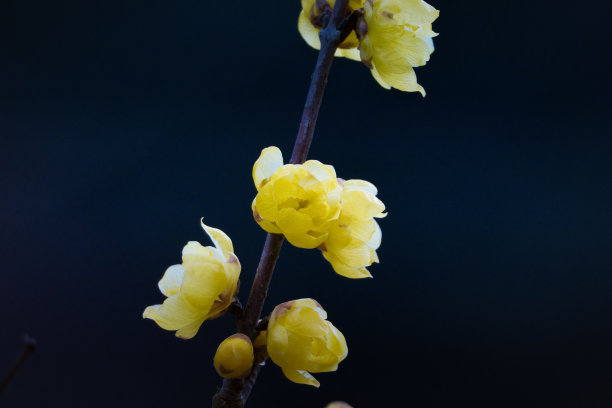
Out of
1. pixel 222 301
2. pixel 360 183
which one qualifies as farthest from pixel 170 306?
pixel 360 183

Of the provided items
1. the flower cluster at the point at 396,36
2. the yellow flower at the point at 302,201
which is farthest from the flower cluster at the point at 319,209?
the flower cluster at the point at 396,36

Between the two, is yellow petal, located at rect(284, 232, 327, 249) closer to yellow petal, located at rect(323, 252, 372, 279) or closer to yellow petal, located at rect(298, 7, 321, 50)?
yellow petal, located at rect(323, 252, 372, 279)

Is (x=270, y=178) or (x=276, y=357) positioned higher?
(x=270, y=178)

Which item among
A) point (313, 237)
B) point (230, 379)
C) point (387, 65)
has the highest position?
point (387, 65)

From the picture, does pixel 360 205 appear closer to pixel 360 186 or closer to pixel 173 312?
pixel 360 186

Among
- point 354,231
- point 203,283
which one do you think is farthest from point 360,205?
point 203,283

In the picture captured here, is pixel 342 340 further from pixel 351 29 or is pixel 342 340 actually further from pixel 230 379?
pixel 351 29

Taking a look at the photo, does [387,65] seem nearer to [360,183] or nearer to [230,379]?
[360,183]
